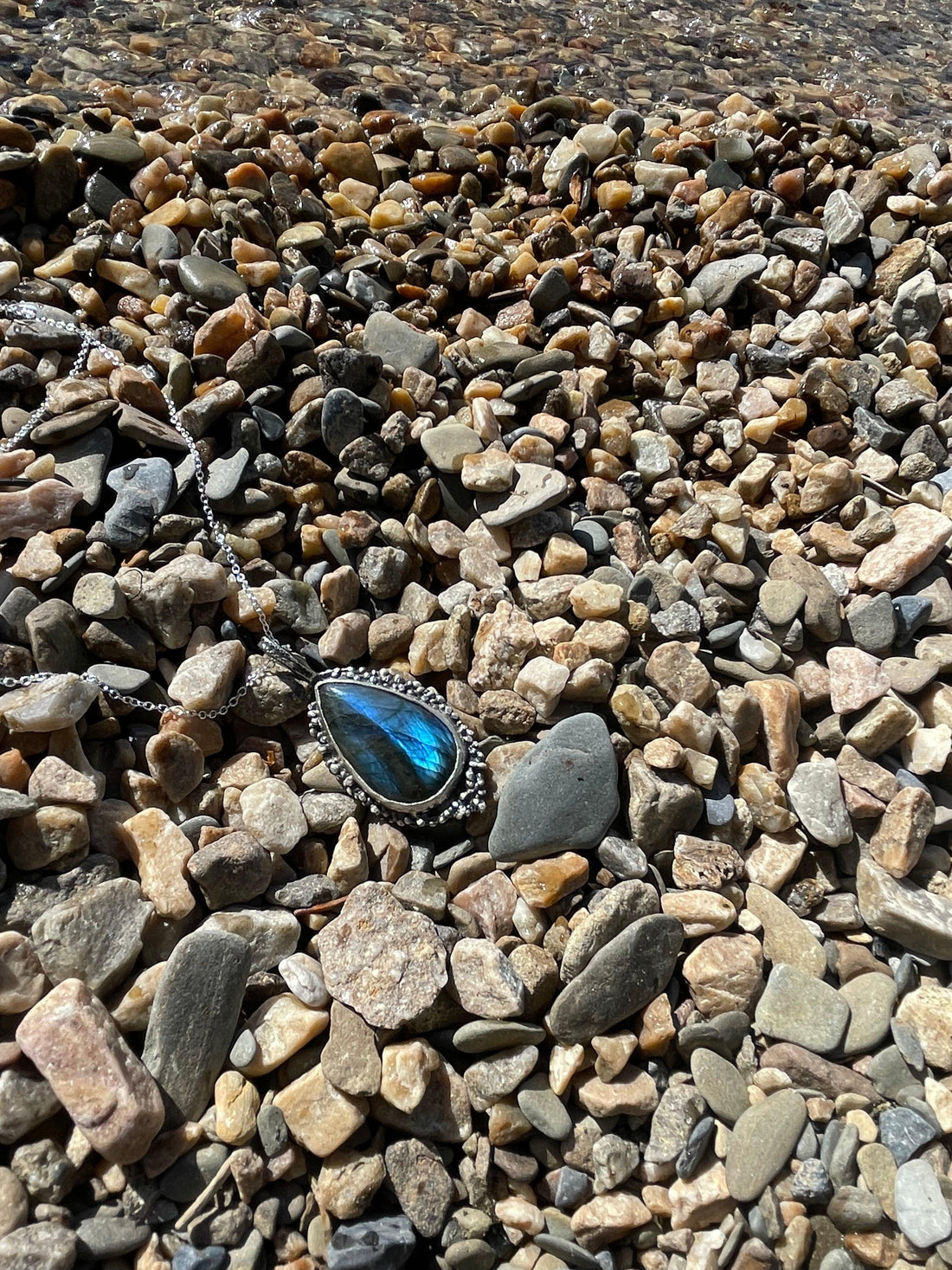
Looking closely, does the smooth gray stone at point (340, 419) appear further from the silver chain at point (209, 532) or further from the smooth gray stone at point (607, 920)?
the smooth gray stone at point (607, 920)

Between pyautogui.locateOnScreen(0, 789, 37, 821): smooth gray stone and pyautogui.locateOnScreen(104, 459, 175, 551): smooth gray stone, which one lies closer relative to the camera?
pyautogui.locateOnScreen(0, 789, 37, 821): smooth gray stone

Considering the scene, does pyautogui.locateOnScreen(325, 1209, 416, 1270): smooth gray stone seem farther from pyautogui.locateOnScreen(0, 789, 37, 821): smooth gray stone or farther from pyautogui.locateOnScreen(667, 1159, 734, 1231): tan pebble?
pyautogui.locateOnScreen(0, 789, 37, 821): smooth gray stone

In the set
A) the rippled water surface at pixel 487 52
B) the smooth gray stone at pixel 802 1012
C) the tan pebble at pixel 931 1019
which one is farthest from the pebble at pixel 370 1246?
the rippled water surface at pixel 487 52

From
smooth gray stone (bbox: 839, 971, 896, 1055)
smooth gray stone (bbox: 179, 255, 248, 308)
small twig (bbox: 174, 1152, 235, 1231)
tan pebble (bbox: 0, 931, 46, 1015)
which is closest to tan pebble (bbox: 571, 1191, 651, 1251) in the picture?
smooth gray stone (bbox: 839, 971, 896, 1055)

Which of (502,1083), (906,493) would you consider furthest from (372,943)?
(906,493)

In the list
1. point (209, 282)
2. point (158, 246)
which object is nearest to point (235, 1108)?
point (209, 282)

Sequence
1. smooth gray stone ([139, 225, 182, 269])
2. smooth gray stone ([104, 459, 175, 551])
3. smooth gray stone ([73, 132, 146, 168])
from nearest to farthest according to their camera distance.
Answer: smooth gray stone ([104, 459, 175, 551]), smooth gray stone ([139, 225, 182, 269]), smooth gray stone ([73, 132, 146, 168])

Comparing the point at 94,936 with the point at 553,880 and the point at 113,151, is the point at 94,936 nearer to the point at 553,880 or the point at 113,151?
the point at 553,880
